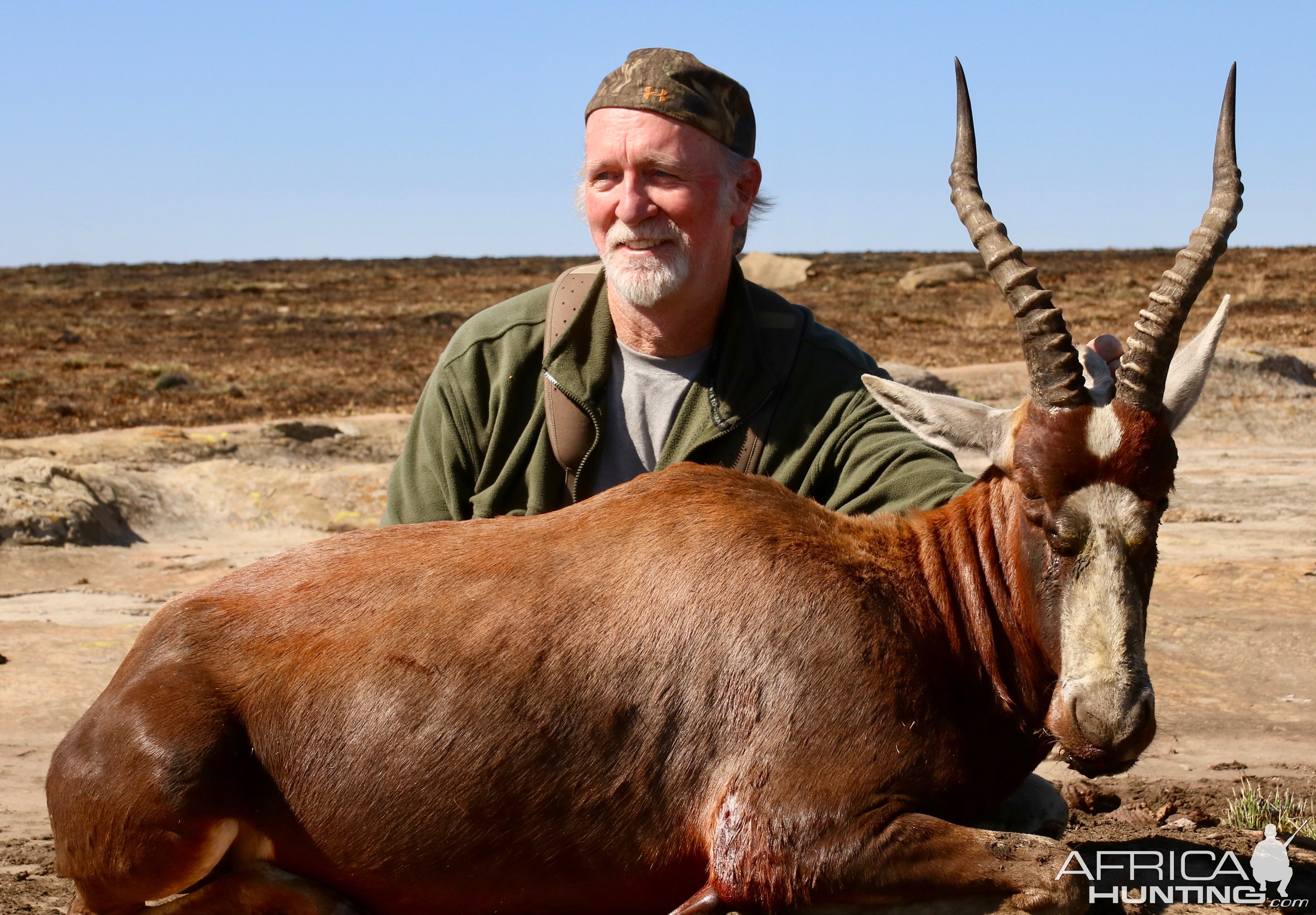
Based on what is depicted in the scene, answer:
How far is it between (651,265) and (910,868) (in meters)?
2.57

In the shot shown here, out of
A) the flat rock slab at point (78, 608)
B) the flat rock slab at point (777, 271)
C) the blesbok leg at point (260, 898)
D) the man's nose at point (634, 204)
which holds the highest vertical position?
the flat rock slab at point (777, 271)

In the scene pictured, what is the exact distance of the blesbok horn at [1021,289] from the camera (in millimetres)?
3727

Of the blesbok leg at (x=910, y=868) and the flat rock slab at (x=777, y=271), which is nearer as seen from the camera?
the blesbok leg at (x=910, y=868)

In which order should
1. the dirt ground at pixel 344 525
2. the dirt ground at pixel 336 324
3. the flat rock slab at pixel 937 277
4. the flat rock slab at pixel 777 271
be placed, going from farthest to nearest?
the flat rock slab at pixel 777 271 < the flat rock slab at pixel 937 277 < the dirt ground at pixel 336 324 < the dirt ground at pixel 344 525

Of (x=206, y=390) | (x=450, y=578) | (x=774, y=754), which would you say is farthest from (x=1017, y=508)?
(x=206, y=390)

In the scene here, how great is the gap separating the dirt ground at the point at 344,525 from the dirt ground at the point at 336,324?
19 cm

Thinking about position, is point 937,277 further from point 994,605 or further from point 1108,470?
point 1108,470

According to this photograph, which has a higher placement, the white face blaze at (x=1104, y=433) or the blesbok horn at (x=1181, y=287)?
the blesbok horn at (x=1181, y=287)

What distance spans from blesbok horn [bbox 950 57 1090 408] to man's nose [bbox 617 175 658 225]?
1.33m

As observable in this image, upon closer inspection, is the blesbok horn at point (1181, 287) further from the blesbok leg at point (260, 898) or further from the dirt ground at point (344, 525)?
the blesbok leg at point (260, 898)

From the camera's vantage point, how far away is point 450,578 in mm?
3789

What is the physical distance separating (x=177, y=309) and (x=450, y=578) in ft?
155

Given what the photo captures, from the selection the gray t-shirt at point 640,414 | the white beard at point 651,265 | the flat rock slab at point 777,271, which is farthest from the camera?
the flat rock slab at point 777,271

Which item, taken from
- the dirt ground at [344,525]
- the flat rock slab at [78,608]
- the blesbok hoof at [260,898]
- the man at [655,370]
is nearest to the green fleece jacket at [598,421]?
the man at [655,370]
